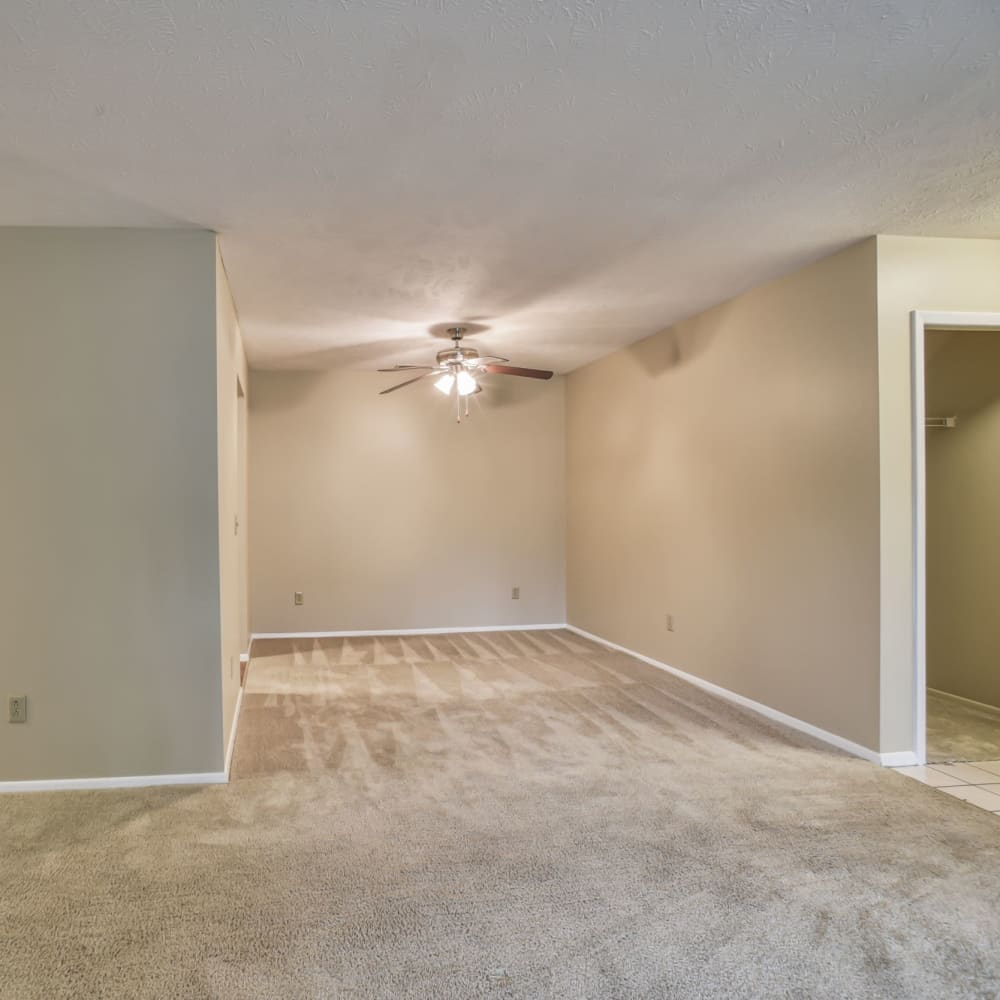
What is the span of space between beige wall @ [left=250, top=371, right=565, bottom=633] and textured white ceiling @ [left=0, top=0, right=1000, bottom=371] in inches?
121

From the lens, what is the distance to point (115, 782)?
3420 mm

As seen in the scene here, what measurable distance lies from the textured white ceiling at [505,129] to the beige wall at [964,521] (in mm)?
1405

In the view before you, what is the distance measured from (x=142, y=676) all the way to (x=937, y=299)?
13.3 ft

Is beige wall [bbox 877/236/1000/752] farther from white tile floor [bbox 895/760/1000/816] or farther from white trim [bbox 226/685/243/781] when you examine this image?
white trim [bbox 226/685/243/781]

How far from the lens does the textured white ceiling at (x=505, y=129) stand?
6.40 feet

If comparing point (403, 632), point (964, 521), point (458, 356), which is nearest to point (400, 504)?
point (403, 632)

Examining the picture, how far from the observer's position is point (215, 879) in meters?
2.53

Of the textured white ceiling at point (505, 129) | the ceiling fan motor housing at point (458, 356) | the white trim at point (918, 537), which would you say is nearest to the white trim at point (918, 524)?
the white trim at point (918, 537)

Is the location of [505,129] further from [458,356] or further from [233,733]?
[233,733]

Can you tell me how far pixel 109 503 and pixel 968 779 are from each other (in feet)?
13.0

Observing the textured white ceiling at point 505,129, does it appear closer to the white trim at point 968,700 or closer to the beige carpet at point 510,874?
the beige carpet at point 510,874

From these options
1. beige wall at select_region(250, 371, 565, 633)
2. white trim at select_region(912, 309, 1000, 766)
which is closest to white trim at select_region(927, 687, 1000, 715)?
white trim at select_region(912, 309, 1000, 766)

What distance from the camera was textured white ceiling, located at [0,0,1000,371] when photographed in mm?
1950

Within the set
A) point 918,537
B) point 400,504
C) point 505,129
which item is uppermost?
point 505,129
